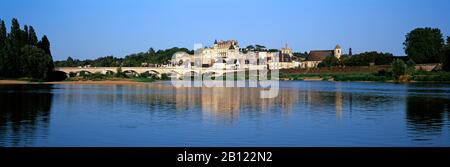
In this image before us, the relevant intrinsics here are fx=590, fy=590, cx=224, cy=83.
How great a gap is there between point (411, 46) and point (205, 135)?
3913 inches

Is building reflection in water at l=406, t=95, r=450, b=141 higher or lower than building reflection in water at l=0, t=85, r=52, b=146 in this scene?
lower

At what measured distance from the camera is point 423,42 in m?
108

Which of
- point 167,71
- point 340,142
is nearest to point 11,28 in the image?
point 167,71

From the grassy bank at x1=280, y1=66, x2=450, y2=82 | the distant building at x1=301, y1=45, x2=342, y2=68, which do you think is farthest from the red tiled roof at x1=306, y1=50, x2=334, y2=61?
the grassy bank at x1=280, y1=66, x2=450, y2=82

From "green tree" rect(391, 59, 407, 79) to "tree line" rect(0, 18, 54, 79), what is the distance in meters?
45.2

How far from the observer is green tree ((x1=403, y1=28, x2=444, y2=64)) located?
350 feet

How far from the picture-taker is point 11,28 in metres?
72.0

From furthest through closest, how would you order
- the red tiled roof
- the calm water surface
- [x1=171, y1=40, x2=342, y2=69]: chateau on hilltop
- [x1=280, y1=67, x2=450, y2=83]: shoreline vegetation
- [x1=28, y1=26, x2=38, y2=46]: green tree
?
1. the red tiled roof
2. [x1=171, y1=40, x2=342, y2=69]: chateau on hilltop
3. [x1=280, y1=67, x2=450, y2=83]: shoreline vegetation
4. [x1=28, y1=26, x2=38, y2=46]: green tree
5. the calm water surface

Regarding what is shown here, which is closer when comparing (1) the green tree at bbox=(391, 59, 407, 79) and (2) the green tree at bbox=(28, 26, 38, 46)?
(2) the green tree at bbox=(28, 26, 38, 46)
